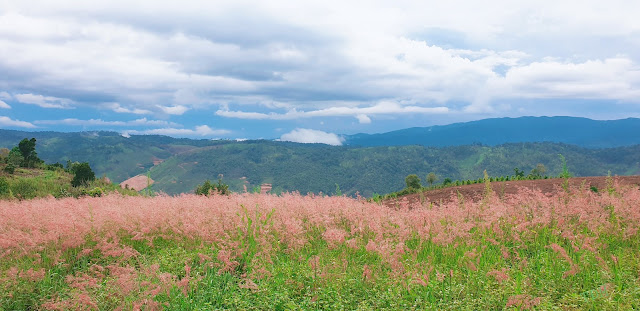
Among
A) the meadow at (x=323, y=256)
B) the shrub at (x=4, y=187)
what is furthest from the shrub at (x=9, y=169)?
the meadow at (x=323, y=256)

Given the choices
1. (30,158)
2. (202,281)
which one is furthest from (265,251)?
(30,158)

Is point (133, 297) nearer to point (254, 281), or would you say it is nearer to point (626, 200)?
point (254, 281)

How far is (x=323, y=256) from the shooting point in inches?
→ 249

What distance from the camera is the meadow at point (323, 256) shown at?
5074 millimetres

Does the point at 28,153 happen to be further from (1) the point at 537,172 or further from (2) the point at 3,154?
(1) the point at 537,172

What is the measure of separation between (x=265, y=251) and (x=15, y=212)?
5.90 m

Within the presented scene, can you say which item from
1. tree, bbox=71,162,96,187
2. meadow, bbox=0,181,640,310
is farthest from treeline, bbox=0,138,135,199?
meadow, bbox=0,181,640,310

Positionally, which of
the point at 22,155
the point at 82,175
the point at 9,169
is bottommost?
the point at 82,175

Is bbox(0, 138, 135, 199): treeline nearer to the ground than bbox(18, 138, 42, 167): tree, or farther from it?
nearer to the ground

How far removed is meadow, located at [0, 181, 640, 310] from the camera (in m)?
5.07

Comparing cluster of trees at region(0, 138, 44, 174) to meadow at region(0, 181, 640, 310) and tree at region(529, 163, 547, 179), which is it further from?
tree at region(529, 163, 547, 179)

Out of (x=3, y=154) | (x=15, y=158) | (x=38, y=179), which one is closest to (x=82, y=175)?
(x=38, y=179)

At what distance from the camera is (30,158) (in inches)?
1136

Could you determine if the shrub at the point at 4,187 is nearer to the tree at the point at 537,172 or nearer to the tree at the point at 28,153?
the tree at the point at 28,153
